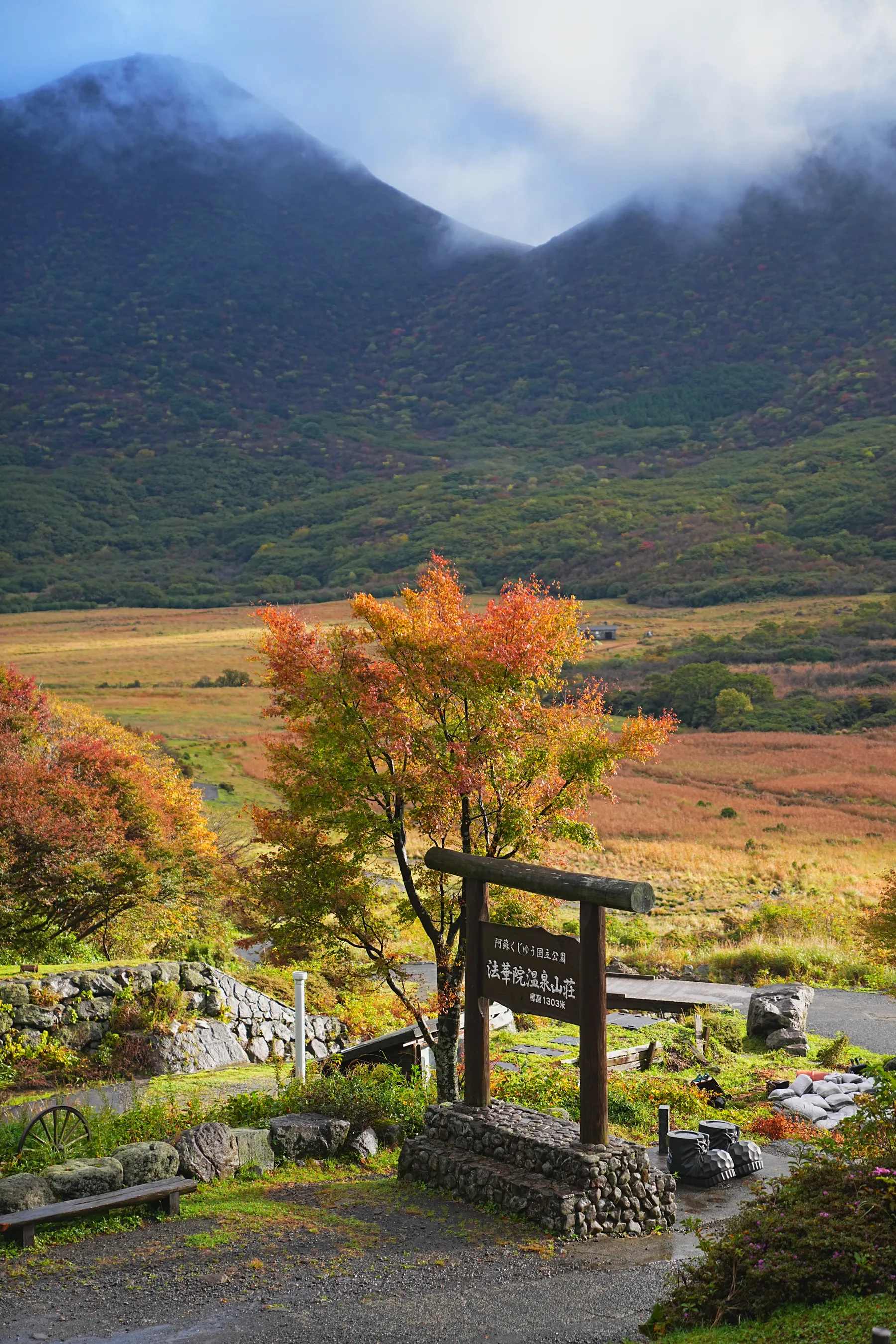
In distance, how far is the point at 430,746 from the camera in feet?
39.8

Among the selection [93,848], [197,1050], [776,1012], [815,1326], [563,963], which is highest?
[563,963]

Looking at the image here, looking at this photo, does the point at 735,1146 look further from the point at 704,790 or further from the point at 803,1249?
the point at 704,790

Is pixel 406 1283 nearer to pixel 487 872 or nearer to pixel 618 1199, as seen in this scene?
pixel 618 1199

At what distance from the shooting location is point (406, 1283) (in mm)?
8289

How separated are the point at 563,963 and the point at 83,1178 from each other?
3.94m

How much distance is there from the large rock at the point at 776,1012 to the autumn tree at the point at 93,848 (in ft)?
25.9

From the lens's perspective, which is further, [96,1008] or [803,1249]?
[96,1008]

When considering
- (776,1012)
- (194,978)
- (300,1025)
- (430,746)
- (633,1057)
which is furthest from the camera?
(776,1012)

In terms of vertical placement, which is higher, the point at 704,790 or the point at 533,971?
the point at 533,971

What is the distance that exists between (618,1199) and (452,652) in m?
4.97

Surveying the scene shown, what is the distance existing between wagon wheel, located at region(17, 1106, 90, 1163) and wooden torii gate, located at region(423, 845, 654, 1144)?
3211 millimetres

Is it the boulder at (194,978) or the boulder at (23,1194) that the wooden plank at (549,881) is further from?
the boulder at (194,978)

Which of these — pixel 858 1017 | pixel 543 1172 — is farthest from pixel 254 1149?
pixel 858 1017

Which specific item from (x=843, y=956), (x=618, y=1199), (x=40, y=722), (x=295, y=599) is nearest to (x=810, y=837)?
(x=843, y=956)
